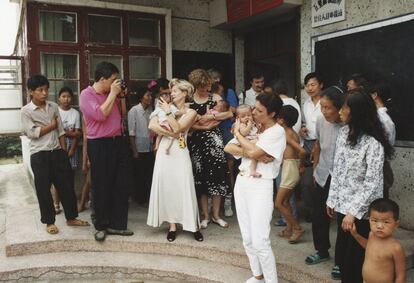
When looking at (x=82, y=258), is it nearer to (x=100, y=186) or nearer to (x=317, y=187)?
(x=100, y=186)

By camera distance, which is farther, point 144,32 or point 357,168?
point 144,32

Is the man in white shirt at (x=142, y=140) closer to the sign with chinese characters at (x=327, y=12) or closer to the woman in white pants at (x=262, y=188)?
the sign with chinese characters at (x=327, y=12)

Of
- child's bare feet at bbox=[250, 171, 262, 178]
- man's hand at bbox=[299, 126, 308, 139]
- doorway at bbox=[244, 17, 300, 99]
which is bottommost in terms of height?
child's bare feet at bbox=[250, 171, 262, 178]

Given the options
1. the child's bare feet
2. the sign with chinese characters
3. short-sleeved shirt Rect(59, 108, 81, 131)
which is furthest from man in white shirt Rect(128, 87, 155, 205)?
the child's bare feet

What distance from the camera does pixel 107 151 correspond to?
4062 mm

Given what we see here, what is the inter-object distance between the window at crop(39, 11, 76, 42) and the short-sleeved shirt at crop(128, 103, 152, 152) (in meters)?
1.61

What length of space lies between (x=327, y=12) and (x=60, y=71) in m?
3.88

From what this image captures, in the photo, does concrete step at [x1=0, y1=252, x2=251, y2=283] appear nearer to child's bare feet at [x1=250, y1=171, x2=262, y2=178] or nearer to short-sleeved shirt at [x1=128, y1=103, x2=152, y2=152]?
child's bare feet at [x1=250, y1=171, x2=262, y2=178]

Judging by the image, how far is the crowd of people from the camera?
Answer: 8.37 ft

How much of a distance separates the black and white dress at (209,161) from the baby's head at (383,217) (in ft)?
6.85

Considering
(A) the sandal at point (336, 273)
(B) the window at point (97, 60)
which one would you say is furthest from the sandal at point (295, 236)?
(B) the window at point (97, 60)

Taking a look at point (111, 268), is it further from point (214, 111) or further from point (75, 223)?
point (214, 111)

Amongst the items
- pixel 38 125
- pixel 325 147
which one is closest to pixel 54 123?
pixel 38 125

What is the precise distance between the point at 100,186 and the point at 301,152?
2.05 m
